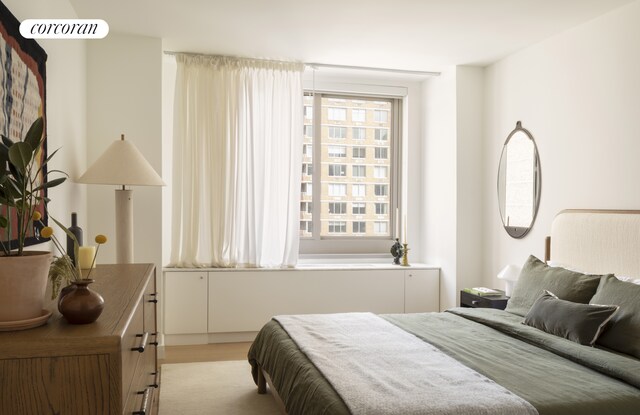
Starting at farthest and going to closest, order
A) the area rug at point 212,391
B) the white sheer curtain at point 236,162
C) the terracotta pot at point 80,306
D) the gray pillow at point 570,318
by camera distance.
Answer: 1. the white sheer curtain at point 236,162
2. the area rug at point 212,391
3. the gray pillow at point 570,318
4. the terracotta pot at point 80,306

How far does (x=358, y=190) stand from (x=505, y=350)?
314 cm

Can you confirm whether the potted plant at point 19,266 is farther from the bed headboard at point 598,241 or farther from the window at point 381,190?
the window at point 381,190

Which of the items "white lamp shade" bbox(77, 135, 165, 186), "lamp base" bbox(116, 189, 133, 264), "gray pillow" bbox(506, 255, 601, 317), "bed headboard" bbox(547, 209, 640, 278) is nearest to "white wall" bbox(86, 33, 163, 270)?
"lamp base" bbox(116, 189, 133, 264)

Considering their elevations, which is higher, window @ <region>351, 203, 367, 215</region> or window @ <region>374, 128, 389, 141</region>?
window @ <region>374, 128, 389, 141</region>

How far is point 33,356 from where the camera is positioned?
48.7 inches

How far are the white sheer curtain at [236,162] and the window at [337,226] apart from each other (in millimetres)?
711

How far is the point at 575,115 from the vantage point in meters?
3.82

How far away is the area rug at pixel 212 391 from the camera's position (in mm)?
3211

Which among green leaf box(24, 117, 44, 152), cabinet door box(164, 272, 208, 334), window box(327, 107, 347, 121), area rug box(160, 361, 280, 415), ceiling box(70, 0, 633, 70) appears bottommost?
area rug box(160, 361, 280, 415)

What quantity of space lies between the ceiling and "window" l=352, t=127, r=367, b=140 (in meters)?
0.96

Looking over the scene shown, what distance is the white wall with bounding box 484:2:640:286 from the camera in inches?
133

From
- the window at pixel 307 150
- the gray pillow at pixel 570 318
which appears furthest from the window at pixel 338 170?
the gray pillow at pixel 570 318

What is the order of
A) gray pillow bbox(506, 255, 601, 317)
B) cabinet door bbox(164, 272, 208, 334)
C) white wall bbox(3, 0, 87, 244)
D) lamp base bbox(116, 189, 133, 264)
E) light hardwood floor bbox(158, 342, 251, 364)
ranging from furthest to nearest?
cabinet door bbox(164, 272, 208, 334)
light hardwood floor bbox(158, 342, 251, 364)
lamp base bbox(116, 189, 133, 264)
gray pillow bbox(506, 255, 601, 317)
white wall bbox(3, 0, 87, 244)

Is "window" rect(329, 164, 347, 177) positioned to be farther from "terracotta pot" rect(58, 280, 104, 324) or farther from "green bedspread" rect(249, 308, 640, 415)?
"terracotta pot" rect(58, 280, 104, 324)
